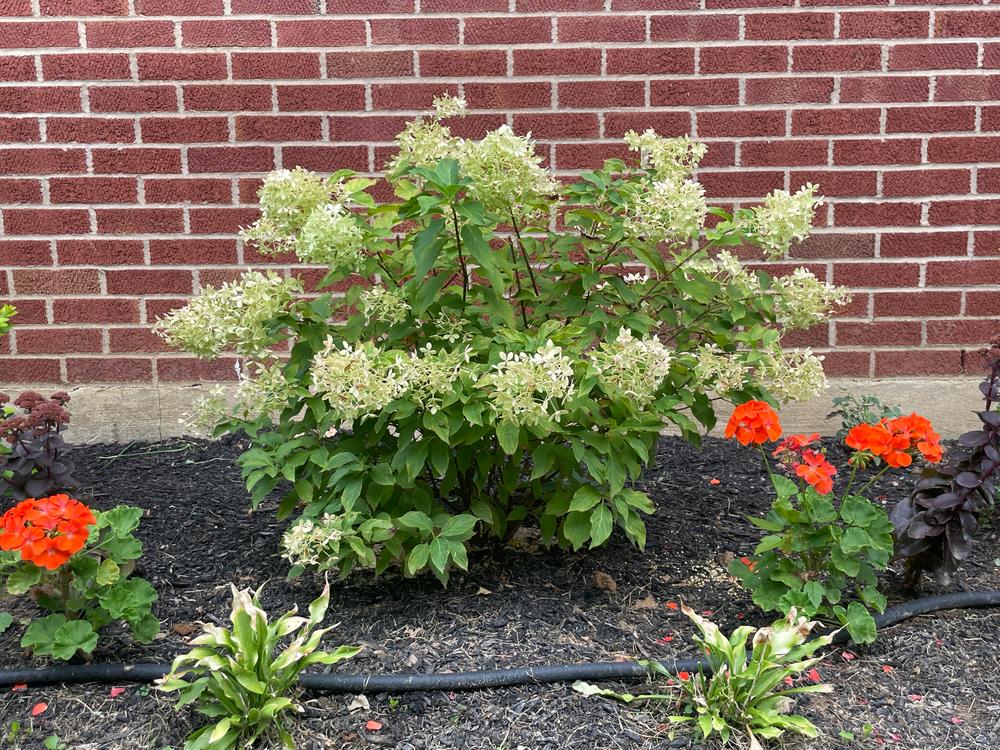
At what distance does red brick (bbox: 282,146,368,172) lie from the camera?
3.74 metres

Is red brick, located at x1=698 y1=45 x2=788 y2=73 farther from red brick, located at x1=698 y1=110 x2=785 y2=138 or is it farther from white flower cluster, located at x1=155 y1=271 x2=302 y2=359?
white flower cluster, located at x1=155 y1=271 x2=302 y2=359

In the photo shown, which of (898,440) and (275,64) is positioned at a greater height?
(275,64)

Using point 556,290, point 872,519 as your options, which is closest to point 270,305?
point 556,290

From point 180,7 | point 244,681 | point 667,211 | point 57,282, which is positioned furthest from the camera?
point 57,282

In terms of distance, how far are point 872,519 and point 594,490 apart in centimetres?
72

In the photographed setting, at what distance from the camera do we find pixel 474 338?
2463mm

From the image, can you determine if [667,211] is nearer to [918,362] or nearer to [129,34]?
[918,362]

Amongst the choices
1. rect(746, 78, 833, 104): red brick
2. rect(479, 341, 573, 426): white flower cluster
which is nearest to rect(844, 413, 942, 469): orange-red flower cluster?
rect(479, 341, 573, 426): white flower cluster

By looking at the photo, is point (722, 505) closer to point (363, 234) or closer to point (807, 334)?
point (807, 334)

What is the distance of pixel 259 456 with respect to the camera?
8.48ft

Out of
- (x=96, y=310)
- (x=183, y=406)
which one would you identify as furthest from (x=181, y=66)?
(x=183, y=406)

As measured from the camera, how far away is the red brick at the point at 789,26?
3.64 metres

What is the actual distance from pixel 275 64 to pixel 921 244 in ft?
8.69

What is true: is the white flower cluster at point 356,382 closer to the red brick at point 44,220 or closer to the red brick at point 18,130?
the red brick at point 44,220
